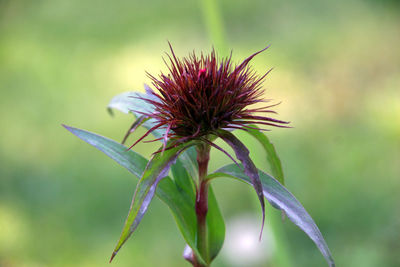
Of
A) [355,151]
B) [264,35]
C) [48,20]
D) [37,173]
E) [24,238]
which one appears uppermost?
[264,35]

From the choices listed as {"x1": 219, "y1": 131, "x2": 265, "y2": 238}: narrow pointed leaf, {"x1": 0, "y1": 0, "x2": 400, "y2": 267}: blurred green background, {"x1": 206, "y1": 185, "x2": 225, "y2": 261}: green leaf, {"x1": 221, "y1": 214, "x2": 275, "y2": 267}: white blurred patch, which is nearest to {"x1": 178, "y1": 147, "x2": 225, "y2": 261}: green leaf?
{"x1": 206, "y1": 185, "x2": 225, "y2": 261}: green leaf

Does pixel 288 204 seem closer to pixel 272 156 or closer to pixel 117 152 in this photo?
pixel 272 156

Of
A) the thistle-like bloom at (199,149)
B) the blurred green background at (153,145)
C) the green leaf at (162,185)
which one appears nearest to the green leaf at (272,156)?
the thistle-like bloom at (199,149)

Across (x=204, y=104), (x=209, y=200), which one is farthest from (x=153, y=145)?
(x=204, y=104)

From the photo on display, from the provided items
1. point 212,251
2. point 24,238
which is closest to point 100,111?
point 24,238

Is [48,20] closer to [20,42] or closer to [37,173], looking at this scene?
[20,42]

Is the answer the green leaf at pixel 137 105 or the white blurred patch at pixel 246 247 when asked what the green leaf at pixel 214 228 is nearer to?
the green leaf at pixel 137 105

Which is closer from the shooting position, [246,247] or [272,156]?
[272,156]
